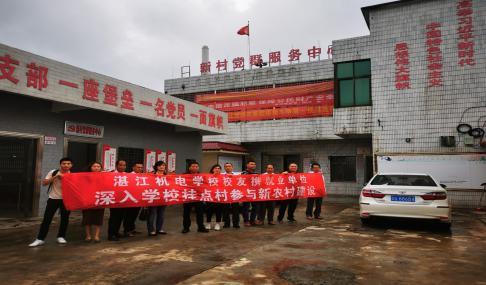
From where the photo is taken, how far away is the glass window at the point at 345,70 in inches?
629

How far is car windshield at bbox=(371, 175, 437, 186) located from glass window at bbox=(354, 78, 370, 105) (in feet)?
24.9

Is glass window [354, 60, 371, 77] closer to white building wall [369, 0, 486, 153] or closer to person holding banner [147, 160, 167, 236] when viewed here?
white building wall [369, 0, 486, 153]

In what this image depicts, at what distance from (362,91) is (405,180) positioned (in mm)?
8142

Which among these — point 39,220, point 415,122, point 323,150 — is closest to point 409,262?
point 39,220

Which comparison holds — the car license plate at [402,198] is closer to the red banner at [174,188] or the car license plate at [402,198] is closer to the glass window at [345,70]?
the red banner at [174,188]

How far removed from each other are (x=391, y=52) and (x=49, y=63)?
→ 12171mm

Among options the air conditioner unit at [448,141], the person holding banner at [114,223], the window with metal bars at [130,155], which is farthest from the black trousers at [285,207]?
the air conditioner unit at [448,141]

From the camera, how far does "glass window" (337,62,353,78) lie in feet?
52.4

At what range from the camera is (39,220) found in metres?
8.73

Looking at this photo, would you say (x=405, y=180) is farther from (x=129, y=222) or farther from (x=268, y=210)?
(x=129, y=222)

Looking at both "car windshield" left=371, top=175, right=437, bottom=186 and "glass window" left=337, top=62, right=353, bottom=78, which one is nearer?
"car windshield" left=371, top=175, right=437, bottom=186

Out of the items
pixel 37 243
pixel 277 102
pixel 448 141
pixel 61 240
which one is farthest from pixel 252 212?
pixel 277 102

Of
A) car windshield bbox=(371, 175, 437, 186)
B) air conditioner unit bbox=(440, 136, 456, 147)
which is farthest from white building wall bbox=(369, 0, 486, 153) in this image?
car windshield bbox=(371, 175, 437, 186)

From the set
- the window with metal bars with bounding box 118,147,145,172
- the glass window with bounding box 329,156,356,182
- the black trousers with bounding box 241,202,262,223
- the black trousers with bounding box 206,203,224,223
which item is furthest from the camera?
the glass window with bounding box 329,156,356,182
